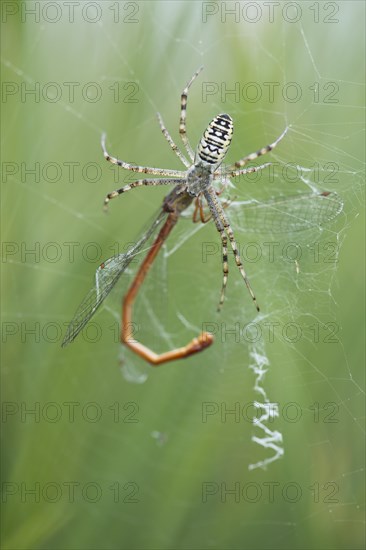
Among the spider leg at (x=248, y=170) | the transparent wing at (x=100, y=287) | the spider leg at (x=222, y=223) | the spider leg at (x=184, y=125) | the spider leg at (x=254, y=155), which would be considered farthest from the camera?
the spider leg at (x=222, y=223)

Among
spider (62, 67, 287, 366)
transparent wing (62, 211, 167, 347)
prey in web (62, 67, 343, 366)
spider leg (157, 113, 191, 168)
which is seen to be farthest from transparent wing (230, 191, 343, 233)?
transparent wing (62, 211, 167, 347)

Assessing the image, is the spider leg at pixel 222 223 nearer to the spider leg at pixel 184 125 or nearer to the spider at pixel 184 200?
the spider at pixel 184 200

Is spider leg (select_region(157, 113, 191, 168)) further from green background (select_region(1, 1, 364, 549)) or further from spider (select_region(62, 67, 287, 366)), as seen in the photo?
green background (select_region(1, 1, 364, 549))

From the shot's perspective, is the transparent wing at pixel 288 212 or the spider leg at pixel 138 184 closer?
the transparent wing at pixel 288 212

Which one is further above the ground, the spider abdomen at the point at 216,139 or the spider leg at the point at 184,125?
the spider leg at the point at 184,125

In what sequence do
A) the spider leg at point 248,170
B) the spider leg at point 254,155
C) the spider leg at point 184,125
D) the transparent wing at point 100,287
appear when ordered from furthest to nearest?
the spider leg at point 184,125 → the spider leg at point 248,170 → the spider leg at point 254,155 → the transparent wing at point 100,287

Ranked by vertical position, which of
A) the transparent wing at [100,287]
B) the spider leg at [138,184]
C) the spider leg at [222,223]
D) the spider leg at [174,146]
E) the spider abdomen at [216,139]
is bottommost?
the transparent wing at [100,287]

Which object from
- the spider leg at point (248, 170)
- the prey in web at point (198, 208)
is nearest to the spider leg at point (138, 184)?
the prey in web at point (198, 208)

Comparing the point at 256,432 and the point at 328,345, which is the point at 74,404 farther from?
the point at 328,345
